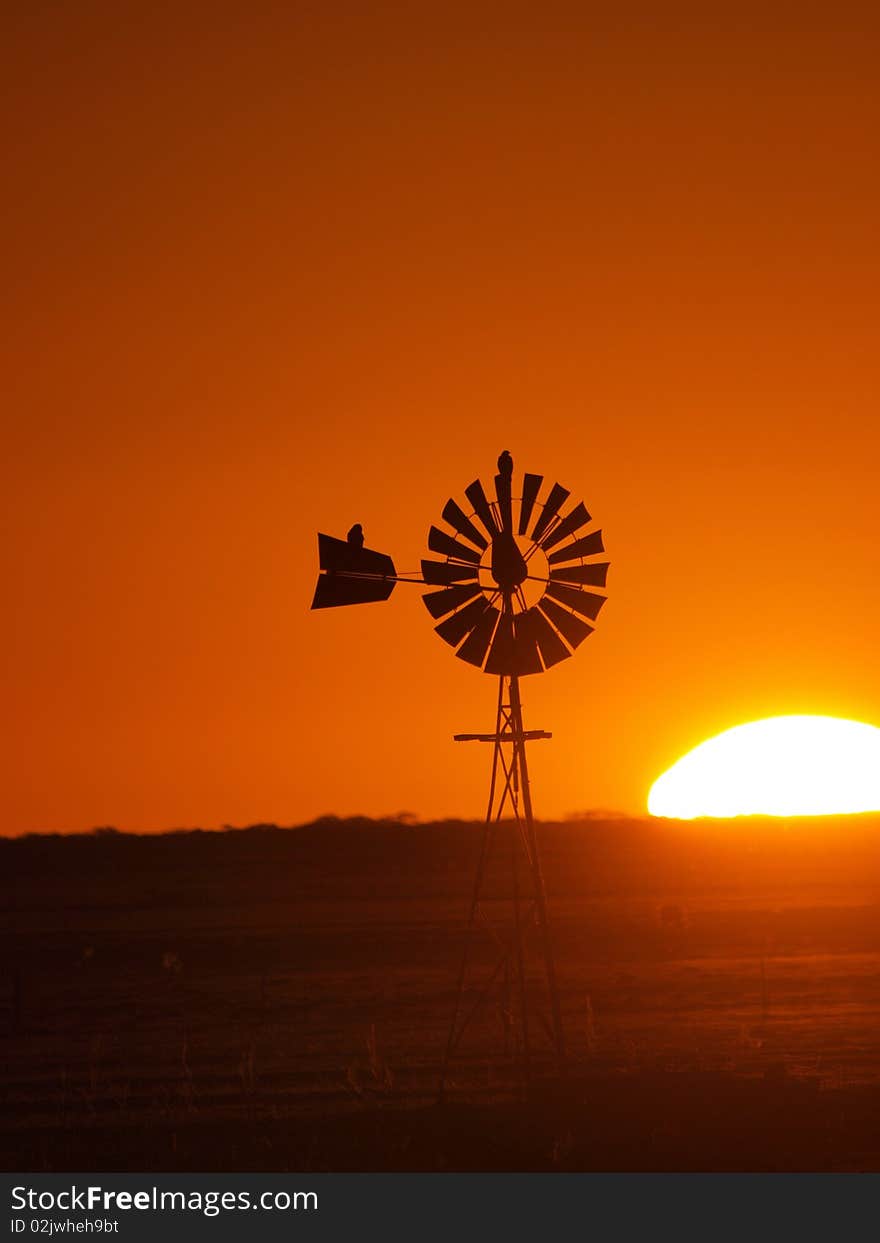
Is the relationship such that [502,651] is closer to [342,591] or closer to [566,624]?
[566,624]

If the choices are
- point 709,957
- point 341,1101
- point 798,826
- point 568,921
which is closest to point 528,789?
point 341,1101

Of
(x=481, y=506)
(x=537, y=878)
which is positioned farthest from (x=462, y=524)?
(x=537, y=878)

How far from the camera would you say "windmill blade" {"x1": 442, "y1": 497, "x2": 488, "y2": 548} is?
17688 millimetres

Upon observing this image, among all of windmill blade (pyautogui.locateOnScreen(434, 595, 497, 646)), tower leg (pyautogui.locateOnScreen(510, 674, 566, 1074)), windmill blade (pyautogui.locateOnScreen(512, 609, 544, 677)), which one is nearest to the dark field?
tower leg (pyautogui.locateOnScreen(510, 674, 566, 1074))

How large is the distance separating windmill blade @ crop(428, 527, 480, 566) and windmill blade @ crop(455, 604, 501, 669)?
24.8 inches

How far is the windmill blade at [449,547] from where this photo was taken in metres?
17.7

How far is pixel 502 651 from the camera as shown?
57.2ft

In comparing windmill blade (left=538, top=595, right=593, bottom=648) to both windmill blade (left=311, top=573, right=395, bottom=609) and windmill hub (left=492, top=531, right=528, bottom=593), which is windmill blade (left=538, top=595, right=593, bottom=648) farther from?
windmill blade (left=311, top=573, right=395, bottom=609)

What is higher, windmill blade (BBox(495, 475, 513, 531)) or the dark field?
windmill blade (BBox(495, 475, 513, 531))

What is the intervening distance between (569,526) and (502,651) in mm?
1451

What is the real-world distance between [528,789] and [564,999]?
12.1 m

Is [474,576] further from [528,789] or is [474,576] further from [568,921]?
[568,921]

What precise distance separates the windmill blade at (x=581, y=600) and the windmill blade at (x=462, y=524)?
2.90 ft

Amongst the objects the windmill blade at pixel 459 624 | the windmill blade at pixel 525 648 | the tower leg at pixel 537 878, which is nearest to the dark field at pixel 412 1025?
the tower leg at pixel 537 878
